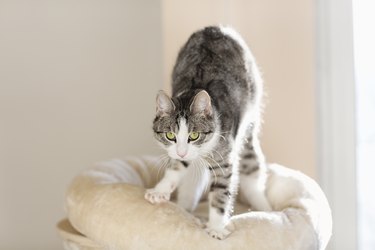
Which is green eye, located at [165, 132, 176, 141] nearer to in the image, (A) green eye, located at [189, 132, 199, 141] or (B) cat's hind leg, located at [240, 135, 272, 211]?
(A) green eye, located at [189, 132, 199, 141]

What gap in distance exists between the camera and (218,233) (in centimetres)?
136

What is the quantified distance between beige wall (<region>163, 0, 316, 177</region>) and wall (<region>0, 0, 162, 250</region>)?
0.15 metres

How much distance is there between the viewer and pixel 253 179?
179 centimetres

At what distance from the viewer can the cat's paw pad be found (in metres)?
1.35

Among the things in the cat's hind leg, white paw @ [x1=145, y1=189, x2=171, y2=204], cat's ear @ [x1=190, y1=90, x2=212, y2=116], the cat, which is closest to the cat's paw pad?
the cat

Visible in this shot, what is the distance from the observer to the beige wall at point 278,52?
2074 mm

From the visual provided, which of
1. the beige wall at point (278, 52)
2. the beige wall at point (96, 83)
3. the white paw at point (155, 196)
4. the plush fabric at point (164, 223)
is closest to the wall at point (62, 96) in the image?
the beige wall at point (96, 83)

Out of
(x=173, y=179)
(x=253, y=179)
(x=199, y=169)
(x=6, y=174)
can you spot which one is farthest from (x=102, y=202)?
(x=6, y=174)

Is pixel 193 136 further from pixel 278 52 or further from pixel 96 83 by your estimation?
pixel 96 83

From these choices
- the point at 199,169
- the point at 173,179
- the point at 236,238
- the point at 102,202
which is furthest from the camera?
the point at 199,169

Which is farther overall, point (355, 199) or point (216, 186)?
point (355, 199)

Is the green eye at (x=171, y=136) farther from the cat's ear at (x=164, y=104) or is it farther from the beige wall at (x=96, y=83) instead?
the beige wall at (x=96, y=83)

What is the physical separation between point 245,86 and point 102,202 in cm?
58

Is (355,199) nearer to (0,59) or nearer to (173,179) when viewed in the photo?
(173,179)
